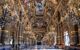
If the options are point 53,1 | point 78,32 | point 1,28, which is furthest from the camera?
point 53,1

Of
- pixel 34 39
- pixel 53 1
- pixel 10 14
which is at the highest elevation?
pixel 53 1

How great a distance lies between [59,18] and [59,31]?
1.92m

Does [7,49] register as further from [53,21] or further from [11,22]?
[53,21]

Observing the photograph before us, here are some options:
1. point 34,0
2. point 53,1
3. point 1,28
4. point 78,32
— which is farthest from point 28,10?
point 78,32

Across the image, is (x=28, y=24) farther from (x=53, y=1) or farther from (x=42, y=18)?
(x=53, y=1)

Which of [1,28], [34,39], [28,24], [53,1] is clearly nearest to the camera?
[1,28]

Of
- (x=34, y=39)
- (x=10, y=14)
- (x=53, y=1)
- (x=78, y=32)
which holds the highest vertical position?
(x=53, y=1)

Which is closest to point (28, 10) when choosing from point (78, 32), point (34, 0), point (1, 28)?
point (34, 0)

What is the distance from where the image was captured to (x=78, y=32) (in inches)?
579

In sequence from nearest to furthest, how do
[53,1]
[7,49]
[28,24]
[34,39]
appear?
[7,49] → [53,1] → [28,24] → [34,39]

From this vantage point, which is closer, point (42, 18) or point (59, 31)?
point (59, 31)

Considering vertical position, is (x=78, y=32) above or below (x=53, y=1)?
below

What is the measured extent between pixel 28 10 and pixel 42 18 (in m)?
2.85

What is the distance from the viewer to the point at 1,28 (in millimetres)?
Result: 16688
